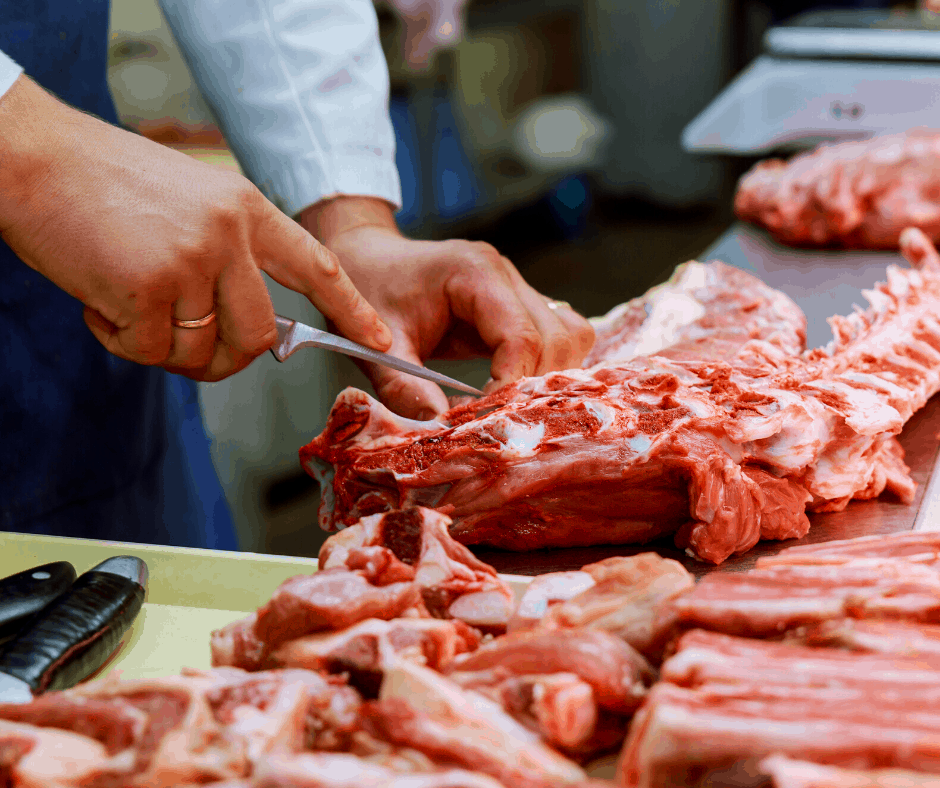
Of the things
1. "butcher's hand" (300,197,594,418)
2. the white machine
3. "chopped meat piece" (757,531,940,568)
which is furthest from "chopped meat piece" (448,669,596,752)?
the white machine

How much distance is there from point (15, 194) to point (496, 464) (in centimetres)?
84

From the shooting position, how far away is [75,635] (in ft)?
3.78

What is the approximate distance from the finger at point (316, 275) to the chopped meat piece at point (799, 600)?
2.96 ft

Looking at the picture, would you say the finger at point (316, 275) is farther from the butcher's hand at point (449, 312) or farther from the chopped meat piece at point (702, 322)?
the chopped meat piece at point (702, 322)

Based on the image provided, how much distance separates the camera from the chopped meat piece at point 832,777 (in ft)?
2.44

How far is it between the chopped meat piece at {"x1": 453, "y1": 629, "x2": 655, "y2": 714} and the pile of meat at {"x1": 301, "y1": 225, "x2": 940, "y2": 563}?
526 mm

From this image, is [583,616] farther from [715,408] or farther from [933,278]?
[933,278]

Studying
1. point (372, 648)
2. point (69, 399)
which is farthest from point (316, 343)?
point (69, 399)

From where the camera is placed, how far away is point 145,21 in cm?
414

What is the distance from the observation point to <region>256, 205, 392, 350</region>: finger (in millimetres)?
1592

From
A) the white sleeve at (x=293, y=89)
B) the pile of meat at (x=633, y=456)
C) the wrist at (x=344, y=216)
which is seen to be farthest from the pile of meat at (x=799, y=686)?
the white sleeve at (x=293, y=89)

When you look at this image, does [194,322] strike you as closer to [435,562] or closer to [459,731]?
[435,562]

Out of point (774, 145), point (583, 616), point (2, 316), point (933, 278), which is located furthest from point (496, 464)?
point (774, 145)

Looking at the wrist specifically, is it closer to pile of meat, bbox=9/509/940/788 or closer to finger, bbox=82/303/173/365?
finger, bbox=82/303/173/365
